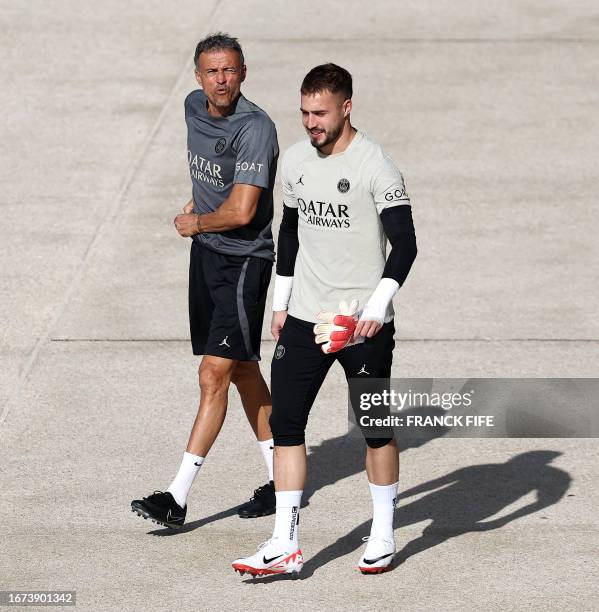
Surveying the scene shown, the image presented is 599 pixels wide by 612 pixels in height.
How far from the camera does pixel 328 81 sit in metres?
5.70

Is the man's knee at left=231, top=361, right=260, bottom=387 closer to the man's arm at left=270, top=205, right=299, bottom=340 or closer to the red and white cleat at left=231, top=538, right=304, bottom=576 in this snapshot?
the man's arm at left=270, top=205, right=299, bottom=340

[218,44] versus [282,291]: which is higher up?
[218,44]

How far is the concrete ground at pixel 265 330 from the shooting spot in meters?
6.19

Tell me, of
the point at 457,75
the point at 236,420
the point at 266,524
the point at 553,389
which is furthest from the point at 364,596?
the point at 457,75

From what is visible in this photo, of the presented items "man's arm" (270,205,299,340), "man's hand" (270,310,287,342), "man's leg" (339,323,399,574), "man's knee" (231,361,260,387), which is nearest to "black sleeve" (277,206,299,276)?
"man's arm" (270,205,299,340)

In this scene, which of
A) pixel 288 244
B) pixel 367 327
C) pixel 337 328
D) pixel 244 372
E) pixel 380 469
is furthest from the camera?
pixel 244 372

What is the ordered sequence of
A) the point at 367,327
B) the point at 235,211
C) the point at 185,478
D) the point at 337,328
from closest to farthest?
the point at 367,327 < the point at 337,328 < the point at 235,211 < the point at 185,478

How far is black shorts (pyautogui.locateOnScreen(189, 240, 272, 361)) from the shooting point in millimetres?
6531

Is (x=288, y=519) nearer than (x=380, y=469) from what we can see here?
Yes

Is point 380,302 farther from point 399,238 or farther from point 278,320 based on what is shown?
point 278,320

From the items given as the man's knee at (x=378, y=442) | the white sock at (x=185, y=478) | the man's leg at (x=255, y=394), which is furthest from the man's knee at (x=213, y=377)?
the man's knee at (x=378, y=442)

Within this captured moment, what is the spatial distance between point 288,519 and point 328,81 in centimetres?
182

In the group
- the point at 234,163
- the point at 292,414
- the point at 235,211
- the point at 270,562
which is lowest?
the point at 270,562

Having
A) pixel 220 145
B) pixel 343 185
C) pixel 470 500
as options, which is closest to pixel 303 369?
pixel 343 185
